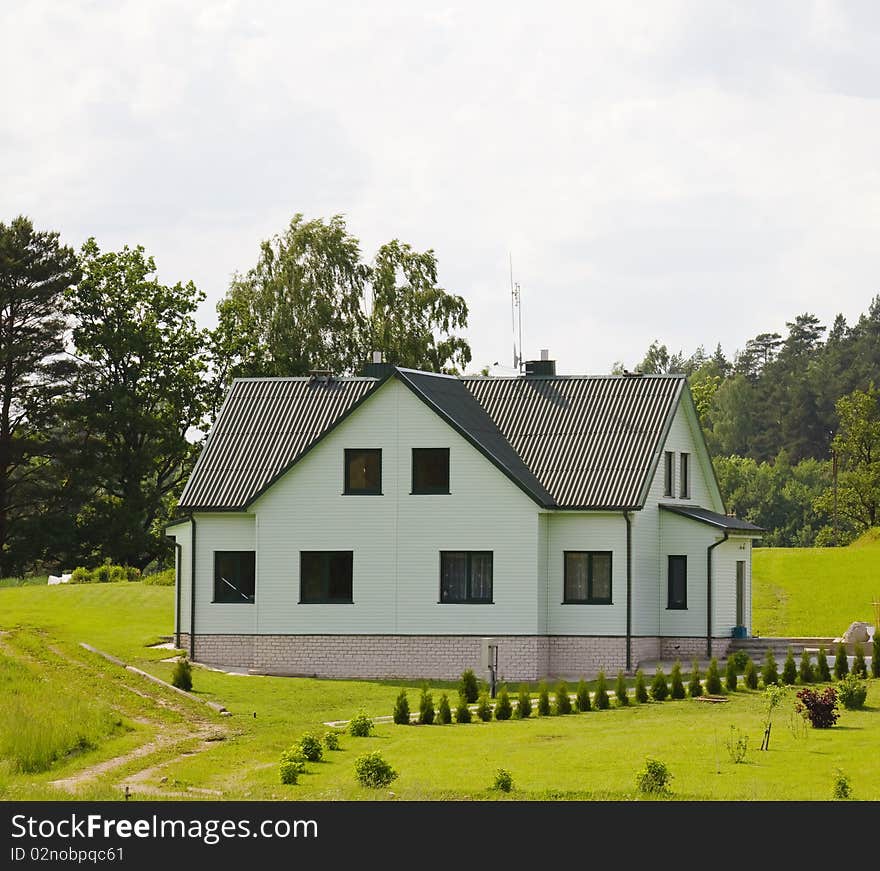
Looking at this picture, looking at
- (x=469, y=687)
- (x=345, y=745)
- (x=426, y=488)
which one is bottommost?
(x=345, y=745)

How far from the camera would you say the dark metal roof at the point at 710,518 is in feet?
136

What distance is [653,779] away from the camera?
20.6 m

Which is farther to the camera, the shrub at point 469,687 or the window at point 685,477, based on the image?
the window at point 685,477

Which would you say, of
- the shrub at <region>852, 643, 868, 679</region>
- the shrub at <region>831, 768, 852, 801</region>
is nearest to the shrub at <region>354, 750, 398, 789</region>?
the shrub at <region>831, 768, 852, 801</region>

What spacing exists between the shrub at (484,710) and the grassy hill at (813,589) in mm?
18484

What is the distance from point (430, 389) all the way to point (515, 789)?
21526 millimetres

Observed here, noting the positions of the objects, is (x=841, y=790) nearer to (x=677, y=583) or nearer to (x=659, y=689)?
(x=659, y=689)

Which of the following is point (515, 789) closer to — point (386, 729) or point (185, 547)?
point (386, 729)

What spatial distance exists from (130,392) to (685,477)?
1226 inches

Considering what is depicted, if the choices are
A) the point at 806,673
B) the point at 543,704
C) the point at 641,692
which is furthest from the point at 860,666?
the point at 543,704

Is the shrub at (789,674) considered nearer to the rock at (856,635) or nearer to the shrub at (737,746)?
the rock at (856,635)

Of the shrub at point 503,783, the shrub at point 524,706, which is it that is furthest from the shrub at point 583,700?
the shrub at point 503,783

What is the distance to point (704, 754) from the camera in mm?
24250

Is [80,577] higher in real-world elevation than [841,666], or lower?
higher
